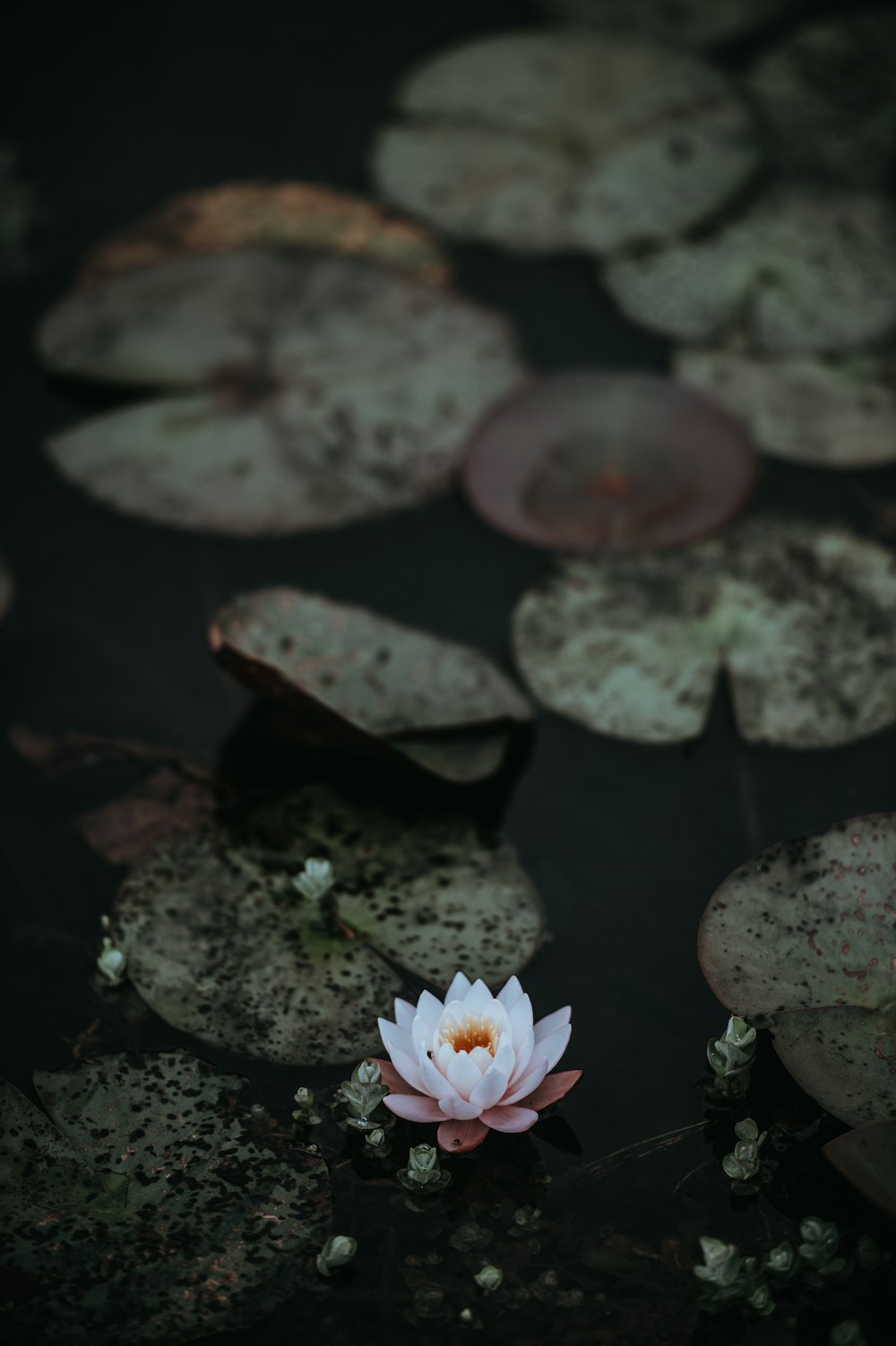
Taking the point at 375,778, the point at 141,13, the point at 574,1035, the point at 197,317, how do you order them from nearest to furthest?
1. the point at 574,1035
2. the point at 375,778
3. the point at 197,317
4. the point at 141,13

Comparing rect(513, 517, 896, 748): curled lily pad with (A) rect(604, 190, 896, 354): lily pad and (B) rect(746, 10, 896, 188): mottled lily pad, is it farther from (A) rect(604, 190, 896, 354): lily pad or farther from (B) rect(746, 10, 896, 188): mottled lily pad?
(B) rect(746, 10, 896, 188): mottled lily pad

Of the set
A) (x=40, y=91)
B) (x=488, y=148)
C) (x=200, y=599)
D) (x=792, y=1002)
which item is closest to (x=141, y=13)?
(x=40, y=91)

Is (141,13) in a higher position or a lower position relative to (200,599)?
higher

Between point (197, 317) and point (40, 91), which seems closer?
point (197, 317)

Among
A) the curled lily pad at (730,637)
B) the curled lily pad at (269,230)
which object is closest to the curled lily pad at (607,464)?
the curled lily pad at (730,637)

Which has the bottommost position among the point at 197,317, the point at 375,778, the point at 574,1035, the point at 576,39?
the point at 574,1035

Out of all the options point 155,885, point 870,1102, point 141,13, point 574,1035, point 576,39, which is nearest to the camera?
point 870,1102

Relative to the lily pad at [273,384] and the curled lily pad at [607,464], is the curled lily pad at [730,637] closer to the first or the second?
the curled lily pad at [607,464]

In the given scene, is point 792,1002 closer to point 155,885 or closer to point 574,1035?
point 574,1035
